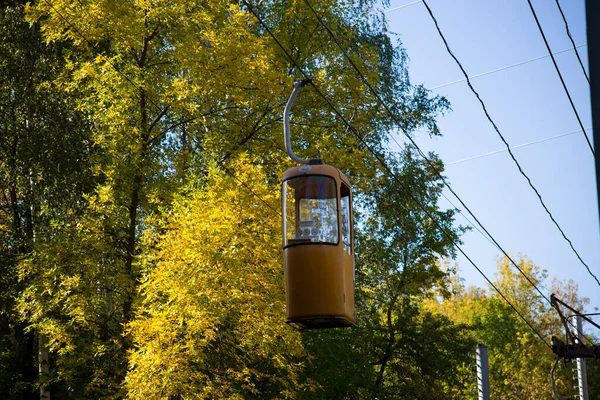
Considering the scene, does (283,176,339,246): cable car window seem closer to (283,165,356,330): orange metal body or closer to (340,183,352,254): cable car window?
(283,165,356,330): orange metal body

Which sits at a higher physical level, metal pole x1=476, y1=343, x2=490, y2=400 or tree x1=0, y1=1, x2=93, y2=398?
tree x1=0, y1=1, x2=93, y2=398

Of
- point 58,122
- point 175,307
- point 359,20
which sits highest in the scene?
point 359,20

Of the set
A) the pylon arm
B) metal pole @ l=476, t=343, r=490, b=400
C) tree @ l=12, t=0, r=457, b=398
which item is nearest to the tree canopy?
tree @ l=12, t=0, r=457, b=398

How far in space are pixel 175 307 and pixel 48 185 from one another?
7.82 metres

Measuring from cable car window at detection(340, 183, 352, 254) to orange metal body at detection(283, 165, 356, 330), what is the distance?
288mm

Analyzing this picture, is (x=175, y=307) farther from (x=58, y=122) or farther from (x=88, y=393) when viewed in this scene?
(x=58, y=122)

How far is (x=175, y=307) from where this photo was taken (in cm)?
1550

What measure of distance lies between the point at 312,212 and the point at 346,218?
553 mm

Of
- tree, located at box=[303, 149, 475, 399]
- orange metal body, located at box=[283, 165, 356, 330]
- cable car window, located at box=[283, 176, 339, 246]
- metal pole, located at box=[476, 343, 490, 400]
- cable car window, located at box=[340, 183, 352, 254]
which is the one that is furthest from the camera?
tree, located at box=[303, 149, 475, 399]

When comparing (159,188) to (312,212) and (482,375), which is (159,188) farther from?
(482,375)

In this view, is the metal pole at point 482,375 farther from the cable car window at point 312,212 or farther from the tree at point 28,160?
the tree at point 28,160

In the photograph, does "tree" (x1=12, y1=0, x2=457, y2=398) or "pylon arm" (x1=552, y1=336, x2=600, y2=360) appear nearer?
"tree" (x1=12, y1=0, x2=457, y2=398)

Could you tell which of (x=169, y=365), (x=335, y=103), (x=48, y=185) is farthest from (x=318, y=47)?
(x=169, y=365)

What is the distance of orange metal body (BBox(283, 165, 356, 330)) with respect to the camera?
11.2m
